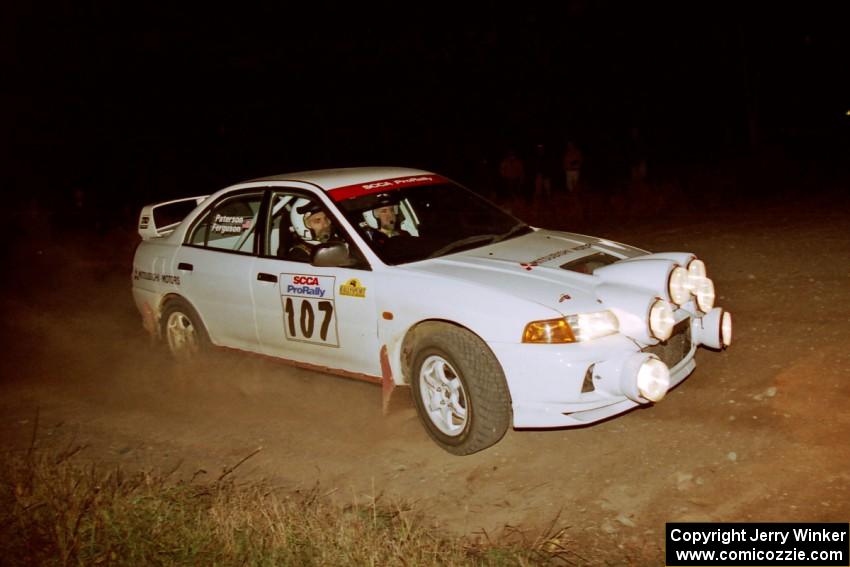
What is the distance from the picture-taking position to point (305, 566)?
144 inches

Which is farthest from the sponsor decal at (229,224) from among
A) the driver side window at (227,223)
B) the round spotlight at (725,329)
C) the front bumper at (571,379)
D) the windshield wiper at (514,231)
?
the round spotlight at (725,329)

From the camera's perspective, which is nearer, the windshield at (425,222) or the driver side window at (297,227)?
the windshield at (425,222)

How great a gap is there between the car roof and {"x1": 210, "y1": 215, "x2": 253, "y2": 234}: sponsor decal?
405 millimetres

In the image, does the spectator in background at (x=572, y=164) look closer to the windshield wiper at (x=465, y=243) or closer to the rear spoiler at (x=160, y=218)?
the rear spoiler at (x=160, y=218)

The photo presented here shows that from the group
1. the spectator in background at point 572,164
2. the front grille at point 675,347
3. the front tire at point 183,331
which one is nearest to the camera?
the front grille at point 675,347

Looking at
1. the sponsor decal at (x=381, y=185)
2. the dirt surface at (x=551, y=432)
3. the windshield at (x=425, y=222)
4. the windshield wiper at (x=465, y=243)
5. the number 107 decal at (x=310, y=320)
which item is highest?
the sponsor decal at (x=381, y=185)

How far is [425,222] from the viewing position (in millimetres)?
5957

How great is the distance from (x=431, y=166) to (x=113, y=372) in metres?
28.4

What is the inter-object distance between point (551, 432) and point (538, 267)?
1066 mm

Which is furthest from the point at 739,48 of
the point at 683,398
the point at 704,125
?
the point at 683,398

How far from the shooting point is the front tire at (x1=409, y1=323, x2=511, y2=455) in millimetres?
4543

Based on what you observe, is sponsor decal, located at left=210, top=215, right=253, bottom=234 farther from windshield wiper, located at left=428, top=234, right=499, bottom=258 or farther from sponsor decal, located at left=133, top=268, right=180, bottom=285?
windshield wiper, located at left=428, top=234, right=499, bottom=258

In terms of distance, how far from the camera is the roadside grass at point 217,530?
144 inches

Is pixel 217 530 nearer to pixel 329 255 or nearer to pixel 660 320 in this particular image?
pixel 329 255
